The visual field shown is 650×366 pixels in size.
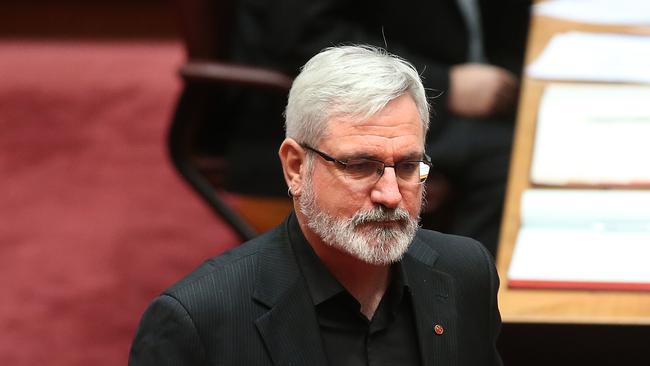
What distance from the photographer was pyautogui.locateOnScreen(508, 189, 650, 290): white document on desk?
165 centimetres

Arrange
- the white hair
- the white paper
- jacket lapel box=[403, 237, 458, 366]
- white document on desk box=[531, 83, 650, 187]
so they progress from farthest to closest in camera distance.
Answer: the white paper
white document on desk box=[531, 83, 650, 187]
jacket lapel box=[403, 237, 458, 366]
the white hair

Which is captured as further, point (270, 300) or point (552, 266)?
point (552, 266)

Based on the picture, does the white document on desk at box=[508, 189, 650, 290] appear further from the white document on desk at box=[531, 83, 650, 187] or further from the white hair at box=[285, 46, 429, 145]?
the white hair at box=[285, 46, 429, 145]

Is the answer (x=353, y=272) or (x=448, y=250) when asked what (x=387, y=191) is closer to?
Answer: (x=353, y=272)

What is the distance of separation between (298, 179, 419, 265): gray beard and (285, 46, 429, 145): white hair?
10cm

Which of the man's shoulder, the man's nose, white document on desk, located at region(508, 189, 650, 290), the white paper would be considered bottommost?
white document on desk, located at region(508, 189, 650, 290)

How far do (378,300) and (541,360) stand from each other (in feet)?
1.71

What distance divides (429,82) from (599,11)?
59 cm

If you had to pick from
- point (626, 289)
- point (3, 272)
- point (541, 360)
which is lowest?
point (3, 272)

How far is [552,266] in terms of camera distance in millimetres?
1670

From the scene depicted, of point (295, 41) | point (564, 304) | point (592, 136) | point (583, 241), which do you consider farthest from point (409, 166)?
point (295, 41)

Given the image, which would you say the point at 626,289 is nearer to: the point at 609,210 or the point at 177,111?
the point at 609,210

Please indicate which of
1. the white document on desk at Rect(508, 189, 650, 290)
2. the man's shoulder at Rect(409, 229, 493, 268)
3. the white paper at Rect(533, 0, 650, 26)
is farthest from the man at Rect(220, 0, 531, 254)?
the man's shoulder at Rect(409, 229, 493, 268)

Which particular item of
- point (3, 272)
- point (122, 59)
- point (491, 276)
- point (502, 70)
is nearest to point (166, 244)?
point (3, 272)
